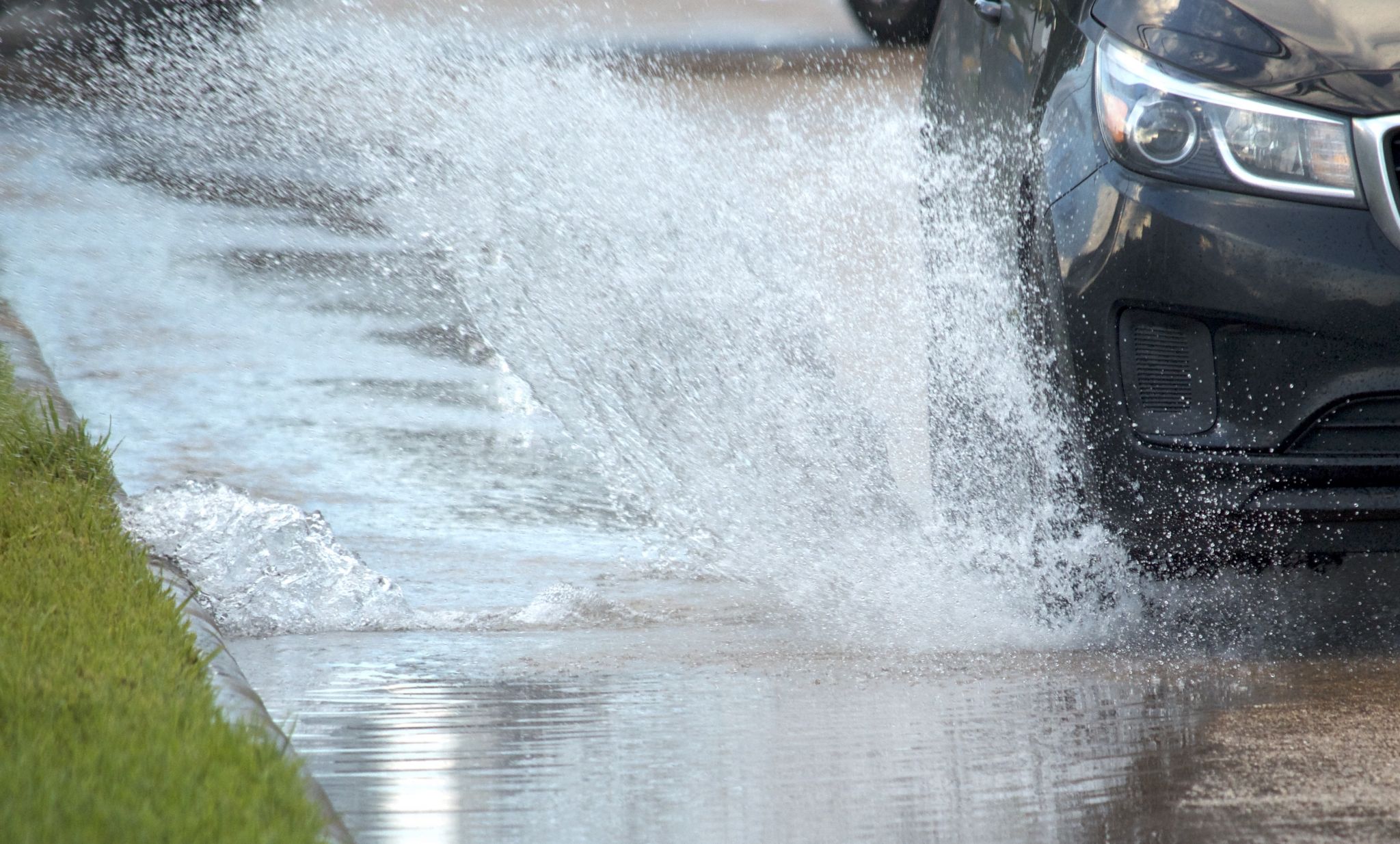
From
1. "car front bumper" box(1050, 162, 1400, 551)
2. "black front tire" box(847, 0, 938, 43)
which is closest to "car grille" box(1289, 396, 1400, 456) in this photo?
"car front bumper" box(1050, 162, 1400, 551)

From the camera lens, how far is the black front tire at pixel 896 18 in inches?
388

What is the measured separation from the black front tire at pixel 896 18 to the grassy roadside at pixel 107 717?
7.54 meters

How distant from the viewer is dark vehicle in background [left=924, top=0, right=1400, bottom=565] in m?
2.72

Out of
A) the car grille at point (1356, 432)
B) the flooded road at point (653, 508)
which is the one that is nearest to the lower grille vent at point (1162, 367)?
the car grille at point (1356, 432)

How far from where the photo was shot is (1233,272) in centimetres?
274

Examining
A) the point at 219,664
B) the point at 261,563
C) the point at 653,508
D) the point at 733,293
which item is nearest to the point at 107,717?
the point at 219,664

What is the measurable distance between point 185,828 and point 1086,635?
2.06 m

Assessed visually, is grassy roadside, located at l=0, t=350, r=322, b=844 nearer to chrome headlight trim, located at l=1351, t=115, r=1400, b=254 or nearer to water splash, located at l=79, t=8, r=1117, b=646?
water splash, located at l=79, t=8, r=1117, b=646

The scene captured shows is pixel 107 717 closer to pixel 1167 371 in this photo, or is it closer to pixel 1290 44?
pixel 1167 371

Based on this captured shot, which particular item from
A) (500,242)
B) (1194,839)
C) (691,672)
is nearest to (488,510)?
(691,672)

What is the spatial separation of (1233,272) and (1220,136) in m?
0.28

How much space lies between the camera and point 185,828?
1.88 metres

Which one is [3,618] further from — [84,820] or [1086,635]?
[1086,635]

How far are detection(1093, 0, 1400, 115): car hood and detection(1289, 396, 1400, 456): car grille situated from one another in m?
0.55
